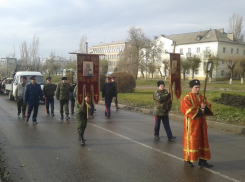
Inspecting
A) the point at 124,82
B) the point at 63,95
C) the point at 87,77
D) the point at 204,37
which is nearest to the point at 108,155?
the point at 87,77

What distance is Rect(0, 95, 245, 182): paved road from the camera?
499cm

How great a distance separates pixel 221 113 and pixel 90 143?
669cm

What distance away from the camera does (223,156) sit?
630 cm

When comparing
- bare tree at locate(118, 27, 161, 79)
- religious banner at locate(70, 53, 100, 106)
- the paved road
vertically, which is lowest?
the paved road

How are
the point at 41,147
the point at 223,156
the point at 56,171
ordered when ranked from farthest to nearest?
the point at 41,147
the point at 223,156
the point at 56,171

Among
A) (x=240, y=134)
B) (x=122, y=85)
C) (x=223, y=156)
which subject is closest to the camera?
(x=223, y=156)

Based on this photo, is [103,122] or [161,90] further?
[103,122]

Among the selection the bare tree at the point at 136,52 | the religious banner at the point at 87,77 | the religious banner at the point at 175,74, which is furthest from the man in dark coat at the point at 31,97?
the bare tree at the point at 136,52

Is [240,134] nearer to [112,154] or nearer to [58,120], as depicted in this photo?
[112,154]

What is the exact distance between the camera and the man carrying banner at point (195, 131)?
5332 millimetres

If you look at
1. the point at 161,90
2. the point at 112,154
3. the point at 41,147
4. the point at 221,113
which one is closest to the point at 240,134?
the point at 221,113

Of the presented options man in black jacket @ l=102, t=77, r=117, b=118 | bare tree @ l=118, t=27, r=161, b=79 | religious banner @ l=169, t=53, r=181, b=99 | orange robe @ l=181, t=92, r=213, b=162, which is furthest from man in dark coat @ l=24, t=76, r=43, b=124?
bare tree @ l=118, t=27, r=161, b=79

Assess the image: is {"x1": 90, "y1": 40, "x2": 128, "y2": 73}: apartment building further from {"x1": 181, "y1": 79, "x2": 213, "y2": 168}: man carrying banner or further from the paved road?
{"x1": 181, "y1": 79, "x2": 213, "y2": 168}: man carrying banner

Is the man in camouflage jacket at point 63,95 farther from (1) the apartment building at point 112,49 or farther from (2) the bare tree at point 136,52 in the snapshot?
(1) the apartment building at point 112,49
